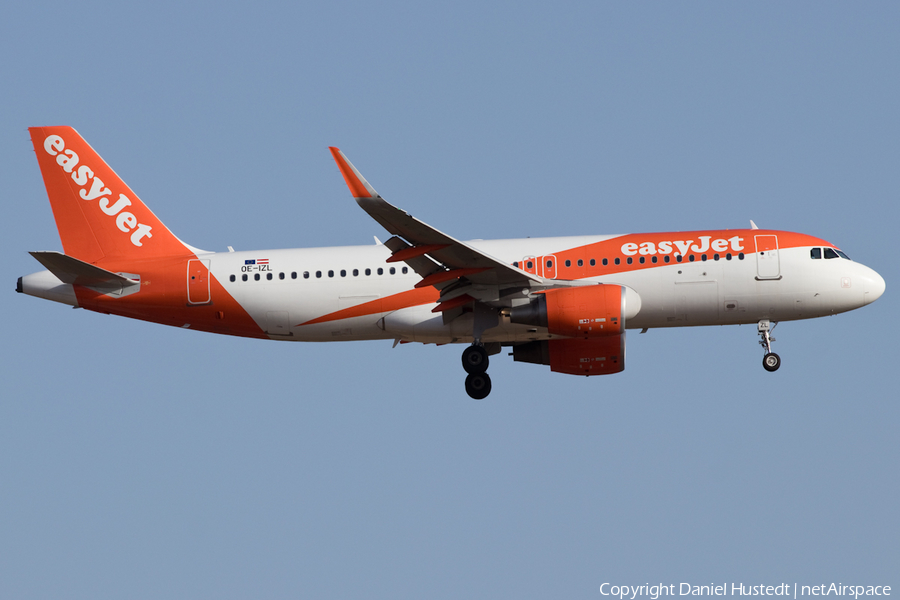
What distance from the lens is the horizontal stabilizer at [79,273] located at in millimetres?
33312

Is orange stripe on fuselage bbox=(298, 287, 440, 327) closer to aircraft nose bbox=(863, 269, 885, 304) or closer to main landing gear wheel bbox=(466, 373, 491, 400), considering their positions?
main landing gear wheel bbox=(466, 373, 491, 400)

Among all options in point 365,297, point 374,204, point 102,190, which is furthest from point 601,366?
point 102,190

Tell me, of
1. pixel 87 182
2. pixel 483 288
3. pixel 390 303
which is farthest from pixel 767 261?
pixel 87 182

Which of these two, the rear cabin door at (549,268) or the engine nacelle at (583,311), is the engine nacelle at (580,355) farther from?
the engine nacelle at (583,311)

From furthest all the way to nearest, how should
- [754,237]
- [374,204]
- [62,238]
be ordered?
[62,238], [754,237], [374,204]

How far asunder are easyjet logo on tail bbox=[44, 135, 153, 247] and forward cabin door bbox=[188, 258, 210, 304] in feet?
10.9

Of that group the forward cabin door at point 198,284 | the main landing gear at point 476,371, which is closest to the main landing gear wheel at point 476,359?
the main landing gear at point 476,371

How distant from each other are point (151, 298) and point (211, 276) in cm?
208

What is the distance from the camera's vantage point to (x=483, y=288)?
32875 mm

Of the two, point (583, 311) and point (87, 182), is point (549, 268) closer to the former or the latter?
point (583, 311)

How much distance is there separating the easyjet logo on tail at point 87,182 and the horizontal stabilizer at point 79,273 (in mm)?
2756

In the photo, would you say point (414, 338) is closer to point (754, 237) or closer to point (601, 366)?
point (601, 366)

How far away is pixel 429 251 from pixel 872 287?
14.4m

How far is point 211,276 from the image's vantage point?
35281mm
